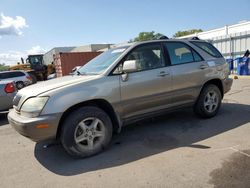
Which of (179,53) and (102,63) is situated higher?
(179,53)

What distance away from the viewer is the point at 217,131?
15.5ft

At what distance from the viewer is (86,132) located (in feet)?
12.9

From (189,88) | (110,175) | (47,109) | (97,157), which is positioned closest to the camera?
(110,175)

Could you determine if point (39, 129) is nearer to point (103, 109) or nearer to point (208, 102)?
point (103, 109)

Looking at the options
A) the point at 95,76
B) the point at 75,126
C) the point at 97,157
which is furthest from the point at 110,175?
the point at 95,76

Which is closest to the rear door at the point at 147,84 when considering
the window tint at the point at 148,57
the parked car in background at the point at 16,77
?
the window tint at the point at 148,57

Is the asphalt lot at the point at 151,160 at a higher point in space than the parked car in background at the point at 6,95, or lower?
lower

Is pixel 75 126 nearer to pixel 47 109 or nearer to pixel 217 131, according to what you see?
pixel 47 109

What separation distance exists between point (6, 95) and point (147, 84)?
4665 mm

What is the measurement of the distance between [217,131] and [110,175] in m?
2.41

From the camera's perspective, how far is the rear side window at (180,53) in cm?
493

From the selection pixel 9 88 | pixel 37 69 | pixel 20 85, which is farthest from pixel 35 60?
pixel 9 88

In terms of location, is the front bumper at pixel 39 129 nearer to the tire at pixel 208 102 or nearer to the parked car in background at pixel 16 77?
the tire at pixel 208 102

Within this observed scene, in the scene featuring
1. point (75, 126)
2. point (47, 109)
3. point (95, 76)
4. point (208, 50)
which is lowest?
point (75, 126)
